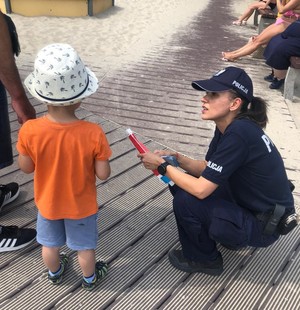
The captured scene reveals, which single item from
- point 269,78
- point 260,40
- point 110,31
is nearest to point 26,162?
point 269,78

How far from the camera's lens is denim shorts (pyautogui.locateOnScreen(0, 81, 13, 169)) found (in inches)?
96.5

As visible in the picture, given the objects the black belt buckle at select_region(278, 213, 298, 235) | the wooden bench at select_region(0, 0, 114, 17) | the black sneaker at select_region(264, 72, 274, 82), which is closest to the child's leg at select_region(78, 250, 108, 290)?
the black belt buckle at select_region(278, 213, 298, 235)

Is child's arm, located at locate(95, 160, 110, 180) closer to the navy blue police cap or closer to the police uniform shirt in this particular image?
the police uniform shirt

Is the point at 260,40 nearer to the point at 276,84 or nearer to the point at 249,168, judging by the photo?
the point at 276,84

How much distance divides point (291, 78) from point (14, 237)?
4217mm

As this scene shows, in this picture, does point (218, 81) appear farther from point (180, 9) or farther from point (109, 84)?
point (180, 9)

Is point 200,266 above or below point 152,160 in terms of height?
below

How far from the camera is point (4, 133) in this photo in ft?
8.41

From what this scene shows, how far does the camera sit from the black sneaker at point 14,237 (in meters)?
2.51

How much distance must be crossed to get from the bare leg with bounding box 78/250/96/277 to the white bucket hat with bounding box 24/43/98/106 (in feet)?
2.83

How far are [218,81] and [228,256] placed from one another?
1.20m

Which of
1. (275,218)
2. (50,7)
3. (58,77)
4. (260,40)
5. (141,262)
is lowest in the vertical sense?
(141,262)

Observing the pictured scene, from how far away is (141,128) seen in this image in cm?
428

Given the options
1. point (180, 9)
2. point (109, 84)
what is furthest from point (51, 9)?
point (109, 84)
